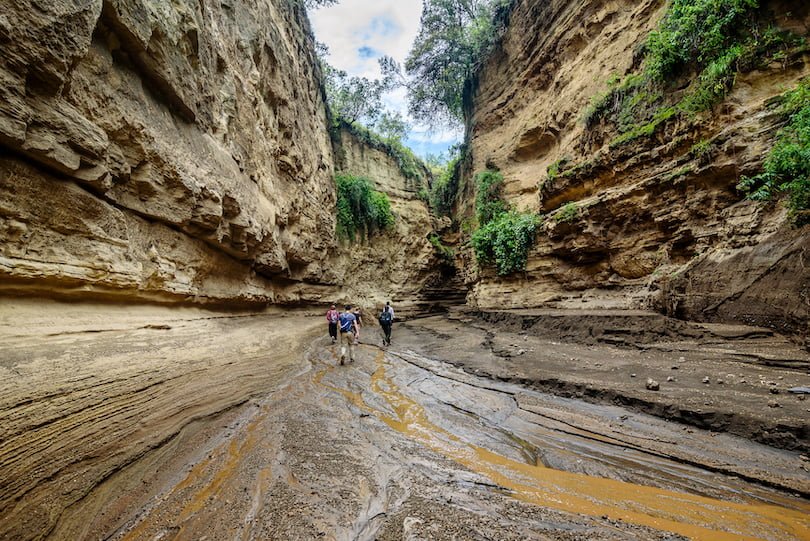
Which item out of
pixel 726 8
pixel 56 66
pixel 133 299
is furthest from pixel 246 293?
pixel 726 8

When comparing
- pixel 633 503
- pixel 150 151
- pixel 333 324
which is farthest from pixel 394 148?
pixel 633 503

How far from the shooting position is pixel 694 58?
311 inches

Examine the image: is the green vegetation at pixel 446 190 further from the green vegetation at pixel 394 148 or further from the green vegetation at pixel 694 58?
the green vegetation at pixel 694 58

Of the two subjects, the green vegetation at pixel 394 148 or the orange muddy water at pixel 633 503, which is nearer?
the orange muddy water at pixel 633 503

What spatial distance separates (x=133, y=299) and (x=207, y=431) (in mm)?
2984

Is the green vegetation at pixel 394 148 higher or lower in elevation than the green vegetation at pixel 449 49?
lower

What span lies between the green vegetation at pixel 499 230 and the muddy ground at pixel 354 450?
6.96m

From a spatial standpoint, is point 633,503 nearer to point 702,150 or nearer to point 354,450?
point 354,450

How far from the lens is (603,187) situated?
971 cm

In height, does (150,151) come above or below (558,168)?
below

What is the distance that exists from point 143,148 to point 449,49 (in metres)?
21.0

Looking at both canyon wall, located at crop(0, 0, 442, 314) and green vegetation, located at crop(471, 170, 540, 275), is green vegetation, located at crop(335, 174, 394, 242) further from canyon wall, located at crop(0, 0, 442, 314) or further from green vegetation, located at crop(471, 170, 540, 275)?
green vegetation, located at crop(471, 170, 540, 275)

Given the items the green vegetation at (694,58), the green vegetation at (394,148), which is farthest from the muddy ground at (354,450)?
the green vegetation at (394,148)

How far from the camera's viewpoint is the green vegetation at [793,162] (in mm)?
4512
